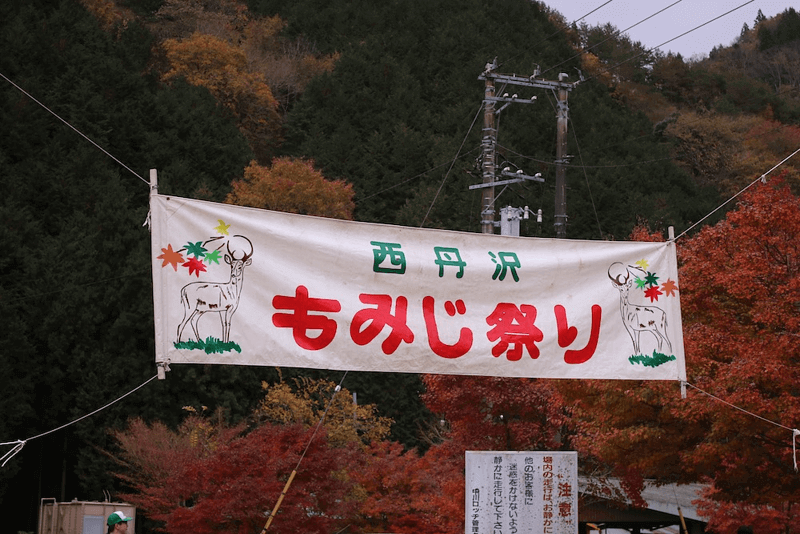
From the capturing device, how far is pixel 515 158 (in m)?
44.3

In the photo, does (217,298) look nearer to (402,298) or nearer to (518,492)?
(402,298)

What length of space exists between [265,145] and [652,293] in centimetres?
4153

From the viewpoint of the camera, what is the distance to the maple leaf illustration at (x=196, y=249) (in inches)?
191

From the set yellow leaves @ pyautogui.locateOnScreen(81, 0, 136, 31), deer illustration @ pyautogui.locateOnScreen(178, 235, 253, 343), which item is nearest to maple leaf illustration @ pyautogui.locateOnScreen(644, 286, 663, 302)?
deer illustration @ pyautogui.locateOnScreen(178, 235, 253, 343)

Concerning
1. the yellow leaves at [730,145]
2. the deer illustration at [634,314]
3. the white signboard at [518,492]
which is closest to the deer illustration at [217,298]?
the deer illustration at [634,314]

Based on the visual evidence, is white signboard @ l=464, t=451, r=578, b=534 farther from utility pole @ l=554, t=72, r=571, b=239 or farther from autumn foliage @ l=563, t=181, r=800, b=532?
utility pole @ l=554, t=72, r=571, b=239

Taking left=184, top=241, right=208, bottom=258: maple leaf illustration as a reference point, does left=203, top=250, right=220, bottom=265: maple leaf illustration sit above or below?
Answer: below

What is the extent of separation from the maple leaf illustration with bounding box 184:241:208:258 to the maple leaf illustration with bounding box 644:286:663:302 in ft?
9.28

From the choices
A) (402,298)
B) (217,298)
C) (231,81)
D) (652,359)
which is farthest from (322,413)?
(231,81)

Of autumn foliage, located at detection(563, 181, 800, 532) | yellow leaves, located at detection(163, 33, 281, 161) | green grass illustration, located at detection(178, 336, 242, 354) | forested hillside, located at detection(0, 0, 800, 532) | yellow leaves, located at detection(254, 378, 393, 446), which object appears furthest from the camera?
yellow leaves, located at detection(163, 33, 281, 161)

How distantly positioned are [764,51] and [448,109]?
3390 centimetres

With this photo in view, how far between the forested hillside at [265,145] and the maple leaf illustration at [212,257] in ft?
45.1

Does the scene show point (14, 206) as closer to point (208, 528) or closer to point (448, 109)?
point (208, 528)

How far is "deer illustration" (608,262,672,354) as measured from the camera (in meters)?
5.68
